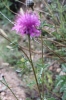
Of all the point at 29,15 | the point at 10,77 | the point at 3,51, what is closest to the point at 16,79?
the point at 10,77

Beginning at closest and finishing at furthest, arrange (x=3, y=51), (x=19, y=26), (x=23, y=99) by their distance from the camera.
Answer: (x=19, y=26)
(x=23, y=99)
(x=3, y=51)

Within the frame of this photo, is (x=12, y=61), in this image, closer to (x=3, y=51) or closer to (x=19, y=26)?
(x=3, y=51)

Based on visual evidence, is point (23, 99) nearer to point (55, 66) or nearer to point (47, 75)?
point (47, 75)

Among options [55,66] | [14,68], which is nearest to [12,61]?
[14,68]

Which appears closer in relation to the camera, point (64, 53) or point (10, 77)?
point (64, 53)

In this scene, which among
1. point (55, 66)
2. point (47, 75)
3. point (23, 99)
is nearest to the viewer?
point (23, 99)

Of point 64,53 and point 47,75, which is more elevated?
point 64,53

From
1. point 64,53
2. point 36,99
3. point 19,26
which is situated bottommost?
point 36,99
